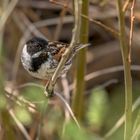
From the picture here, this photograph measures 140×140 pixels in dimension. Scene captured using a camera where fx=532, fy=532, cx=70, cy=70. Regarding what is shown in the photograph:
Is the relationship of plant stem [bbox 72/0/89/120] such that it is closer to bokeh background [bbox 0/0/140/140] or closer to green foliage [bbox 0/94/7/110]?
bokeh background [bbox 0/0/140/140]

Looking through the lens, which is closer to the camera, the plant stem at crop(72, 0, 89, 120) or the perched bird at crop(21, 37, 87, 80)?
the perched bird at crop(21, 37, 87, 80)

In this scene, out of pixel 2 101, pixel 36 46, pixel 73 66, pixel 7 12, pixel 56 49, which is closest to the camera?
pixel 2 101

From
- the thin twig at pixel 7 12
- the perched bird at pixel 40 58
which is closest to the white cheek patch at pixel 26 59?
the perched bird at pixel 40 58

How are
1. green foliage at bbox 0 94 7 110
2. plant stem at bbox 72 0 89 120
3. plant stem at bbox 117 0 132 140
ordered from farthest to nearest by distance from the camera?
plant stem at bbox 72 0 89 120 → green foliage at bbox 0 94 7 110 → plant stem at bbox 117 0 132 140

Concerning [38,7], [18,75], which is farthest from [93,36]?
[18,75]

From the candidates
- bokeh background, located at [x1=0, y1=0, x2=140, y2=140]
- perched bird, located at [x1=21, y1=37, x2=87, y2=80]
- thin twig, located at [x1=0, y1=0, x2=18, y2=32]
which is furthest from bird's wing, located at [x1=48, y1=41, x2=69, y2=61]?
thin twig, located at [x1=0, y1=0, x2=18, y2=32]

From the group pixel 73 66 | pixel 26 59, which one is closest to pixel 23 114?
pixel 26 59

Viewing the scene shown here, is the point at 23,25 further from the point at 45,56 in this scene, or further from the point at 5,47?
the point at 45,56

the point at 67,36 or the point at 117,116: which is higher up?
the point at 67,36

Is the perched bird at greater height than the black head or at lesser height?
lesser

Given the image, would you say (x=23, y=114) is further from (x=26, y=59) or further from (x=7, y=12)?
(x=7, y=12)

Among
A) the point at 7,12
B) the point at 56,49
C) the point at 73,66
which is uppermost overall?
the point at 7,12
